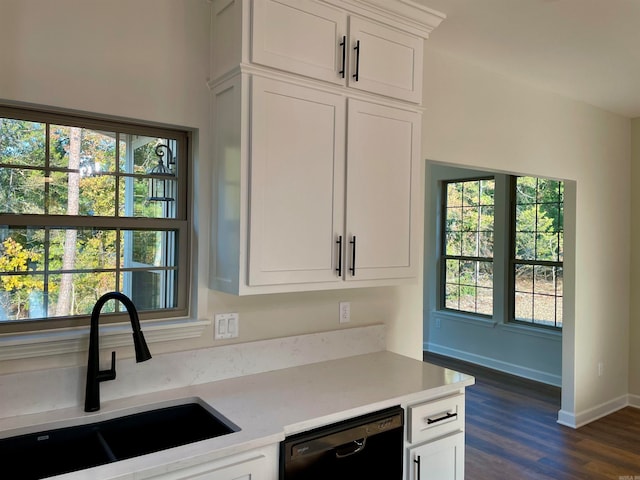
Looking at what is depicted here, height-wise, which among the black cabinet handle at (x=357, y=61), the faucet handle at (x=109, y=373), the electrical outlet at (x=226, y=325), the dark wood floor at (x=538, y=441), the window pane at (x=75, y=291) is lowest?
the dark wood floor at (x=538, y=441)

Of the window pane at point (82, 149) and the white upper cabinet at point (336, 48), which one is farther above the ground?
the white upper cabinet at point (336, 48)

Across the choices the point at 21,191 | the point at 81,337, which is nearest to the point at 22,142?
the point at 21,191

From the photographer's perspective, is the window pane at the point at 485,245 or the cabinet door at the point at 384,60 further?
the window pane at the point at 485,245

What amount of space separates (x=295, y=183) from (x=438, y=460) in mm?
1332

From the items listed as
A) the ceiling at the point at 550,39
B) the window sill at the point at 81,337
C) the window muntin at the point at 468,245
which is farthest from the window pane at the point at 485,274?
the window sill at the point at 81,337

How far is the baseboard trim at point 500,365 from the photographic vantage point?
5047 mm

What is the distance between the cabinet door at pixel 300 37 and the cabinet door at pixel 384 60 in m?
0.07

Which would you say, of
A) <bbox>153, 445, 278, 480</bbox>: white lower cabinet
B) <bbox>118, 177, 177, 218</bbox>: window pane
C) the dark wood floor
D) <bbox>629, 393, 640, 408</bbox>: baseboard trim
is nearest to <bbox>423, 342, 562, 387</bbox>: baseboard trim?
the dark wood floor

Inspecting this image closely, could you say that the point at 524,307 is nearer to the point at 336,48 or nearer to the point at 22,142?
the point at 336,48

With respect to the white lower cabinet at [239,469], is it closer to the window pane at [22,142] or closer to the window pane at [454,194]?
the window pane at [22,142]

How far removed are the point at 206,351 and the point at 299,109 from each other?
109 centimetres

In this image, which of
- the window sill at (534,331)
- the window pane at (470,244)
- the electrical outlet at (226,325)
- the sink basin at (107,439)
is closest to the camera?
the sink basin at (107,439)

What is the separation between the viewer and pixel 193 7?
207cm

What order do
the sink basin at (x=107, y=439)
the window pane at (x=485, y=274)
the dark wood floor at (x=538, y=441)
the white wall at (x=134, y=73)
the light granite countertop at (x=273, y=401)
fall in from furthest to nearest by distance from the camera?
the window pane at (x=485, y=274) → the dark wood floor at (x=538, y=441) → the white wall at (x=134, y=73) → the sink basin at (x=107, y=439) → the light granite countertop at (x=273, y=401)
